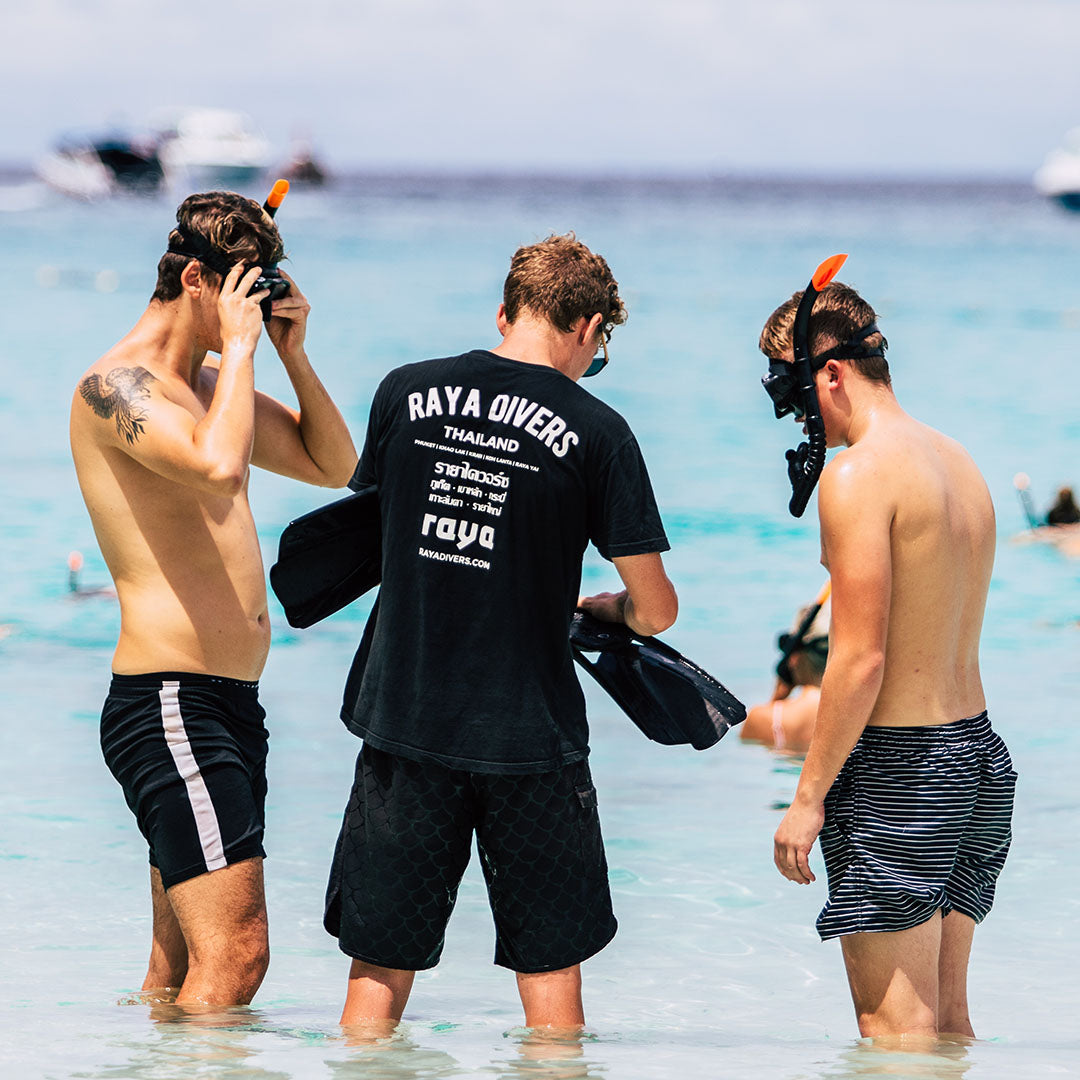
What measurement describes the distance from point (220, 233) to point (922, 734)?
6.72 ft

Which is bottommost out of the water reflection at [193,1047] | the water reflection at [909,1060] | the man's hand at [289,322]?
the water reflection at [193,1047]

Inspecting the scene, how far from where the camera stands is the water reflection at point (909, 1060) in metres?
3.52

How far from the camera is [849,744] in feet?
11.3

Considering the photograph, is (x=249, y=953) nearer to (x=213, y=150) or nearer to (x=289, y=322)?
(x=289, y=322)

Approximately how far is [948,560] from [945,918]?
862mm

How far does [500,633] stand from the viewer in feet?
11.3

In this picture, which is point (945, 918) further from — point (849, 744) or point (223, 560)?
point (223, 560)

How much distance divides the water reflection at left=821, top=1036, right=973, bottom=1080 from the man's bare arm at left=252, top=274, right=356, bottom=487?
6.30 ft

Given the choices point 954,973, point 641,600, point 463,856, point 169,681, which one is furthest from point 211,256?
point 954,973

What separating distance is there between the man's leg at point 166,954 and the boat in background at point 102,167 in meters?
77.6

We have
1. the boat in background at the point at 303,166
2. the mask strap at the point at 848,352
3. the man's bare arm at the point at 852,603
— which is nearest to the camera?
the man's bare arm at the point at 852,603

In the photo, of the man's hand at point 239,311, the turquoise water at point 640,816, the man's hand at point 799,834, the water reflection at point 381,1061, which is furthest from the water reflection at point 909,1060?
the man's hand at point 239,311

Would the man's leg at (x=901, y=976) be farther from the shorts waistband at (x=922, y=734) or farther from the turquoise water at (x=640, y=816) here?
the shorts waistband at (x=922, y=734)

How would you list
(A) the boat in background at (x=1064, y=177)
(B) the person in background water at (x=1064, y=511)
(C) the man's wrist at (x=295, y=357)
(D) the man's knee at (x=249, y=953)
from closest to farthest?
(D) the man's knee at (x=249, y=953), (C) the man's wrist at (x=295, y=357), (B) the person in background water at (x=1064, y=511), (A) the boat in background at (x=1064, y=177)
